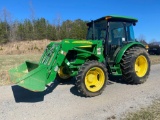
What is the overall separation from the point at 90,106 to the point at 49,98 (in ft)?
4.33

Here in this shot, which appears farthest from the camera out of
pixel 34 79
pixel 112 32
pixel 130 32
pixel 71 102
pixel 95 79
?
pixel 130 32

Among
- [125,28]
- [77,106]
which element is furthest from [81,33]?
[77,106]

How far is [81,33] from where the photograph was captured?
44.1m

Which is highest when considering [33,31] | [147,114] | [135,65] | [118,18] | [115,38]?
Result: [33,31]

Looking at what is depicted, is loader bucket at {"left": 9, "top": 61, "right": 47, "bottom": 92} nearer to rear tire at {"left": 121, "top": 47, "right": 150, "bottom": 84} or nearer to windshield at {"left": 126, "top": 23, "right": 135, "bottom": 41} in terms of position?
rear tire at {"left": 121, "top": 47, "right": 150, "bottom": 84}

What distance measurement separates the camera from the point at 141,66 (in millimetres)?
7707

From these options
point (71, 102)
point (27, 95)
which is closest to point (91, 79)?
point (71, 102)

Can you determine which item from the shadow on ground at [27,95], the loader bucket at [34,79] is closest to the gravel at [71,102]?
the shadow on ground at [27,95]

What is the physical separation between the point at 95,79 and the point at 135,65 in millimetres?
2024

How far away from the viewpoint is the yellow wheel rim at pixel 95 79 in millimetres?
5953

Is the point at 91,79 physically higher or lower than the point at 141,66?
lower

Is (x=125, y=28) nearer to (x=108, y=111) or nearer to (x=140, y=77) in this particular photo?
(x=140, y=77)

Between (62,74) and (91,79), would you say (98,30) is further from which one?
(91,79)

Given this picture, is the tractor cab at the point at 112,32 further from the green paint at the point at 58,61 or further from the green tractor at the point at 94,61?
the green paint at the point at 58,61
